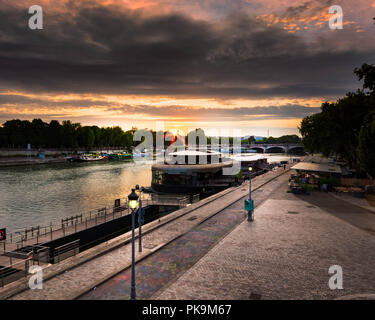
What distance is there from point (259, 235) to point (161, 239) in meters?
6.37

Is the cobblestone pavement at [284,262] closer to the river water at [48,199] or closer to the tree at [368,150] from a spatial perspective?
the tree at [368,150]

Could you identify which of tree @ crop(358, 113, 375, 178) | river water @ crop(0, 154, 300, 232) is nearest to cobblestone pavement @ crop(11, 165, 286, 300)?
river water @ crop(0, 154, 300, 232)

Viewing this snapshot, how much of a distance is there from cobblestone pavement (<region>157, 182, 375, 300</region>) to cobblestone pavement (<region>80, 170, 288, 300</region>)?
0.54 meters

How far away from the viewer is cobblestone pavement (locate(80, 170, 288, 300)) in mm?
10242

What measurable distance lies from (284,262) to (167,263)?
5.71 meters

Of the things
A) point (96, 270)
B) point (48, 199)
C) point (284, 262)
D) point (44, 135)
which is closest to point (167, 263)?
point (96, 270)

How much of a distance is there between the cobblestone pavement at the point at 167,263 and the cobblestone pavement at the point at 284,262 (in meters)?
0.54

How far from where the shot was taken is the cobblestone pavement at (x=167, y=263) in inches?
403

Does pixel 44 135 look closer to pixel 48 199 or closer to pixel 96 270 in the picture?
pixel 48 199

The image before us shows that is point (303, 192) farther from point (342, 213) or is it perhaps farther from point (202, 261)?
point (202, 261)

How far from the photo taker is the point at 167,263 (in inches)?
506

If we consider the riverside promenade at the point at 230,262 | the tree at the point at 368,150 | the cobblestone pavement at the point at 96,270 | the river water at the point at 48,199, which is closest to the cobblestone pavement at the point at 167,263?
the riverside promenade at the point at 230,262
